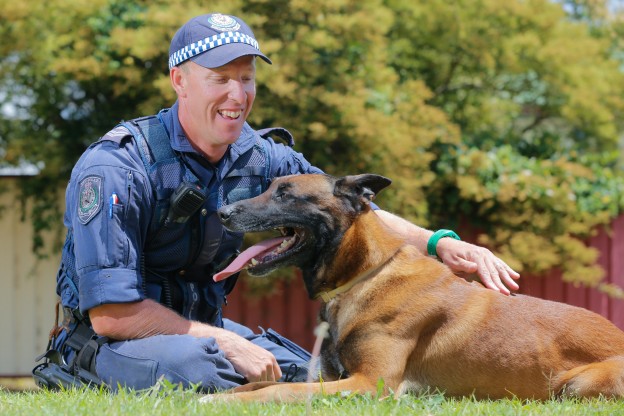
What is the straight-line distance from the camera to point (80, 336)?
430cm

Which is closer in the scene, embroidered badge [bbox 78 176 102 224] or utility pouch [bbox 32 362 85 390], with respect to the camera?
embroidered badge [bbox 78 176 102 224]

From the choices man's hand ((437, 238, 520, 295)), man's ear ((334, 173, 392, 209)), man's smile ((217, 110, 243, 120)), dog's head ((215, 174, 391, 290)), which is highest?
man's smile ((217, 110, 243, 120))

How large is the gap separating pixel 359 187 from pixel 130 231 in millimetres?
1168

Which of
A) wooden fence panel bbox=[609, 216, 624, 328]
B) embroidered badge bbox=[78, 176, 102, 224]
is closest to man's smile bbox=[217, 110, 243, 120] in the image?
embroidered badge bbox=[78, 176, 102, 224]

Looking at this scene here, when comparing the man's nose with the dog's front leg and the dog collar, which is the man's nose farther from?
the dog's front leg

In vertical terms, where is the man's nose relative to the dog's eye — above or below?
above

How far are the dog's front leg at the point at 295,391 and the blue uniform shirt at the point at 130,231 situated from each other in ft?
2.29

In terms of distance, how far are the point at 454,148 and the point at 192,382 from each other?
21.1 ft

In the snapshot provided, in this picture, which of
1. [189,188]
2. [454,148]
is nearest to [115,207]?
[189,188]

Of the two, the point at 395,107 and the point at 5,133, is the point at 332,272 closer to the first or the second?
the point at 395,107

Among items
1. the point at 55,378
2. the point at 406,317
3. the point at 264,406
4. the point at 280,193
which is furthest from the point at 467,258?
the point at 55,378

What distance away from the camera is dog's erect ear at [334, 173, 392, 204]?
4242 millimetres

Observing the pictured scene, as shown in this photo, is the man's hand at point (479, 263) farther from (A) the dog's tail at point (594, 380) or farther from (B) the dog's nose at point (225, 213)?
(B) the dog's nose at point (225, 213)

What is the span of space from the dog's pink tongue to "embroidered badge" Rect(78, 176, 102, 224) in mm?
664
